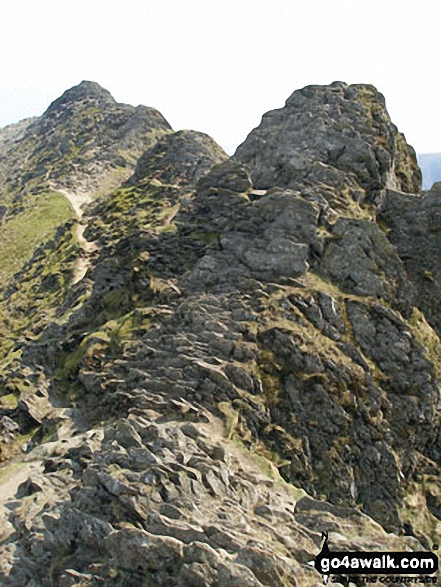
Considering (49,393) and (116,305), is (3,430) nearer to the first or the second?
(49,393)

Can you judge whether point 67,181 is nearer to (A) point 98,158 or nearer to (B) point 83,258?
(A) point 98,158

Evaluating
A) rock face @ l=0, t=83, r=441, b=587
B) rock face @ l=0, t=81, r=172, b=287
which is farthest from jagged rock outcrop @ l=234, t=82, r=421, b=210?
rock face @ l=0, t=81, r=172, b=287

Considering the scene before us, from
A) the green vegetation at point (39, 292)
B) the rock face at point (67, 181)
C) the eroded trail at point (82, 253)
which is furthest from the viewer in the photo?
the rock face at point (67, 181)

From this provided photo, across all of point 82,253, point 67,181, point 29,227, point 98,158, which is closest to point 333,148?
point 82,253

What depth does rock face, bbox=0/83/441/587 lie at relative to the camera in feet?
91.1

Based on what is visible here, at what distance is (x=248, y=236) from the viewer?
6116 centimetres

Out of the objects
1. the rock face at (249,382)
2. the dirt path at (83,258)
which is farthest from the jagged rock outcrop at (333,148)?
the dirt path at (83,258)

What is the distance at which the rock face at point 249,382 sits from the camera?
2778cm

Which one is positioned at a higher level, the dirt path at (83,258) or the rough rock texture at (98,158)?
the rough rock texture at (98,158)

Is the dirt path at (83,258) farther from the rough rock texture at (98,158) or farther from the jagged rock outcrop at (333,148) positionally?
the rough rock texture at (98,158)

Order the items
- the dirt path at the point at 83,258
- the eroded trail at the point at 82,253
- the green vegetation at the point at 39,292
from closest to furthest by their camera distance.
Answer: the green vegetation at the point at 39,292 → the dirt path at the point at 83,258 → the eroded trail at the point at 82,253

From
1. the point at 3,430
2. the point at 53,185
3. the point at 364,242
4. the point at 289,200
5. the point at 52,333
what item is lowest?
the point at 3,430

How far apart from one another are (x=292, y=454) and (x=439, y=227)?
132 feet

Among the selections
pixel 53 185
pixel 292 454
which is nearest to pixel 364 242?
pixel 292 454
